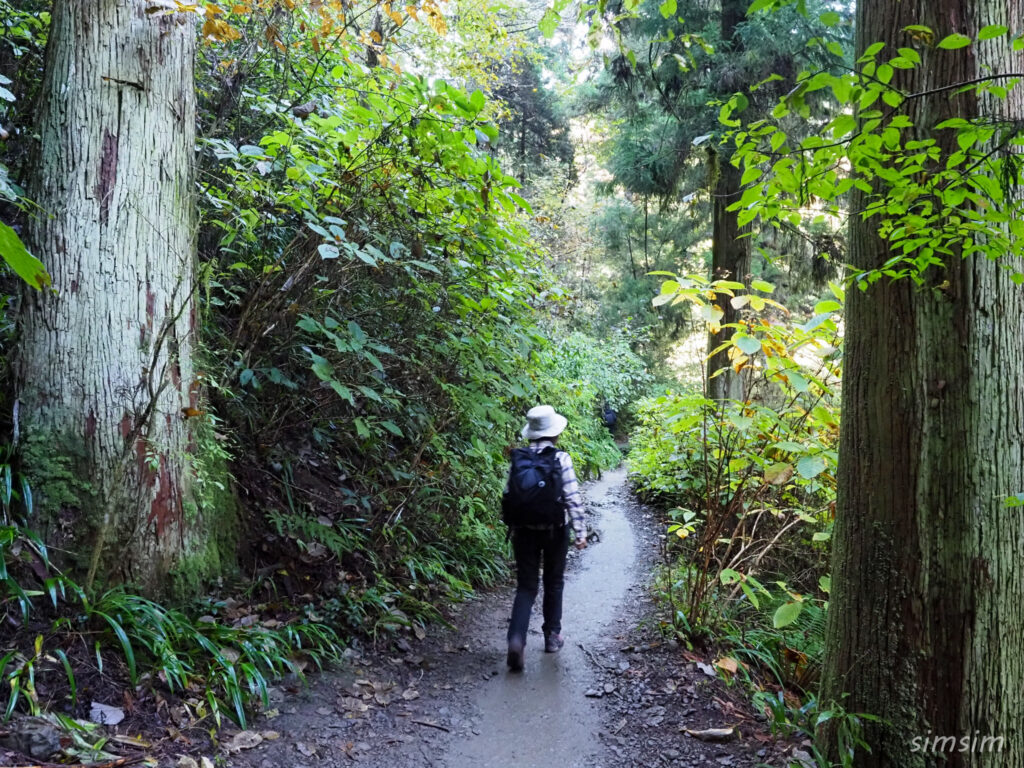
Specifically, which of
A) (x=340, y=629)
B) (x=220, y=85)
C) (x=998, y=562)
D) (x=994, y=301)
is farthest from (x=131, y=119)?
(x=998, y=562)

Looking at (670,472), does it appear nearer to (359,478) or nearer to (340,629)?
(359,478)

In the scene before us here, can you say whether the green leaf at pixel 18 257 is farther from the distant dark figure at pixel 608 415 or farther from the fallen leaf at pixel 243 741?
the distant dark figure at pixel 608 415

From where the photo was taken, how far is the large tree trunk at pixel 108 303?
348cm

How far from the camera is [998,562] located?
280 centimetres

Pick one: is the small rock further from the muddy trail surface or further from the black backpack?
the black backpack

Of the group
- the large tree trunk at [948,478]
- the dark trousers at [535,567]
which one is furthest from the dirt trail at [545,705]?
the large tree trunk at [948,478]

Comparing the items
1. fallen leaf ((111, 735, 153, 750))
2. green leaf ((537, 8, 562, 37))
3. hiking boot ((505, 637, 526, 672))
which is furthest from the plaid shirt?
green leaf ((537, 8, 562, 37))

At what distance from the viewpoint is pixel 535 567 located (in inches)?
184

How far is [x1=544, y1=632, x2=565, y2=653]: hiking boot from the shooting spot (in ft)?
15.6

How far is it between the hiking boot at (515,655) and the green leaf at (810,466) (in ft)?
7.59

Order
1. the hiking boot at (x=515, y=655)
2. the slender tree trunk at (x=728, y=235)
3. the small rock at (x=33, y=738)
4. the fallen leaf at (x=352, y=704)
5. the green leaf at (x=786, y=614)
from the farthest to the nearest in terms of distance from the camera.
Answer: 1. the slender tree trunk at (x=728, y=235)
2. the hiking boot at (x=515, y=655)
3. the green leaf at (x=786, y=614)
4. the fallen leaf at (x=352, y=704)
5. the small rock at (x=33, y=738)

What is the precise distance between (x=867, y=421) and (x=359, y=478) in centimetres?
421

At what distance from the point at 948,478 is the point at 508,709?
2927 millimetres

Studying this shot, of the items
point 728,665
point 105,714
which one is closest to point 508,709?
point 728,665
